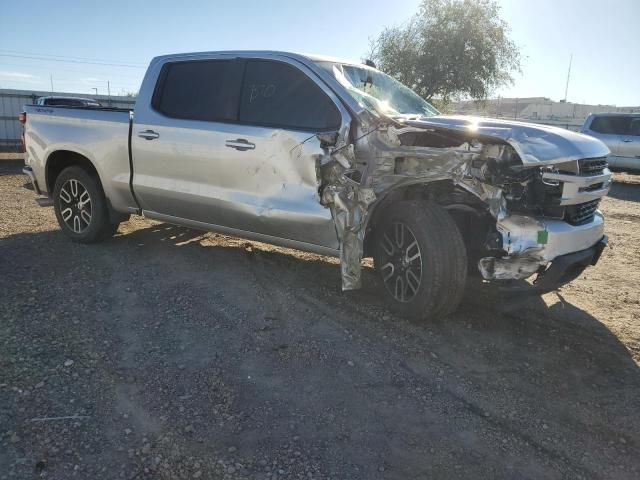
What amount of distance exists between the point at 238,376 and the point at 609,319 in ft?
10.2

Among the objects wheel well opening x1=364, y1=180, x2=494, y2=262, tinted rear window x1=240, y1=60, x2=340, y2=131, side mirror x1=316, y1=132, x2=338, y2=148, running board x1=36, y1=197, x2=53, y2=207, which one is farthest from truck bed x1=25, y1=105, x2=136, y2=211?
→ wheel well opening x1=364, y1=180, x2=494, y2=262

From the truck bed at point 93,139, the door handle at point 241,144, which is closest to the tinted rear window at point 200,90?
the door handle at point 241,144

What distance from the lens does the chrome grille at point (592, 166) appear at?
3.82m

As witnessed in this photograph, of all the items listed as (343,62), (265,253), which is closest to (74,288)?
(265,253)

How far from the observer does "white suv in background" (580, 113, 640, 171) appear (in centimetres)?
1488

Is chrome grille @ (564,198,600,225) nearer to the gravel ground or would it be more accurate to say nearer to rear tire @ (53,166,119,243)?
the gravel ground

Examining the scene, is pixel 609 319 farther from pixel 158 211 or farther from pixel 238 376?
pixel 158 211

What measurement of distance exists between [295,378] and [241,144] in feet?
7.46

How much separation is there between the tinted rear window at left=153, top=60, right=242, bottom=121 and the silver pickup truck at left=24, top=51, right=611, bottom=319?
1 centimetres

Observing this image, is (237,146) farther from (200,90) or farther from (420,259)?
(420,259)

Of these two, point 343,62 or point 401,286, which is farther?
point 343,62

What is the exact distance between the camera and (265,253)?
19.9ft

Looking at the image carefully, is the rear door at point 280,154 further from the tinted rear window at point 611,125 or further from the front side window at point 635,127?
the tinted rear window at point 611,125

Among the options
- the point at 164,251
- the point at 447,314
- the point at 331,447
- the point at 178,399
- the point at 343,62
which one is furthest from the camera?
the point at 164,251
